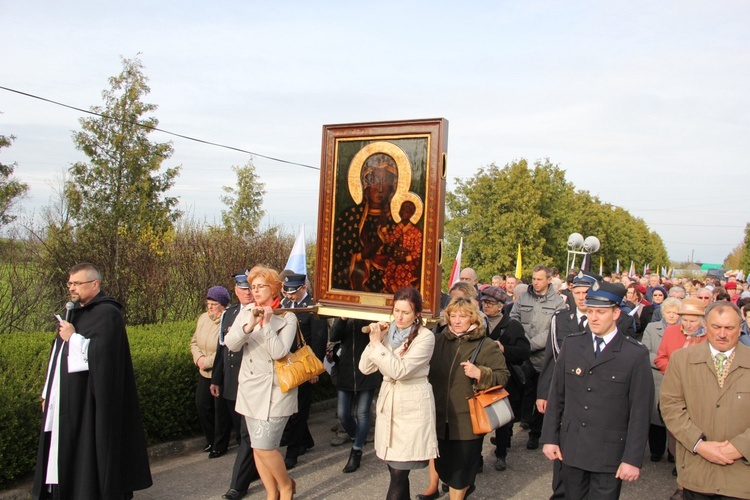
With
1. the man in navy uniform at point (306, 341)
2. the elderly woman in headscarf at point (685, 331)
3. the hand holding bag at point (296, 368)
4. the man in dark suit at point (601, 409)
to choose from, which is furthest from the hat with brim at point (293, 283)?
the elderly woman in headscarf at point (685, 331)

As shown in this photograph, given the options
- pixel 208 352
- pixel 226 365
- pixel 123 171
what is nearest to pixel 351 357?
pixel 226 365

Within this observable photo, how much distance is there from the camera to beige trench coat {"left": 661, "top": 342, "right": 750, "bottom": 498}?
402cm

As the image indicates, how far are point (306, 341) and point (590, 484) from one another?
146 inches

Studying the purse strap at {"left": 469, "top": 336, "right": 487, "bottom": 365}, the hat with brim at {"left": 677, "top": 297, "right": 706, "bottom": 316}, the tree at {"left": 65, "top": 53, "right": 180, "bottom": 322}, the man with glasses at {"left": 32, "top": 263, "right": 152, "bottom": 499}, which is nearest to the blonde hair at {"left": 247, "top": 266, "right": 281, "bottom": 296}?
the man with glasses at {"left": 32, "top": 263, "right": 152, "bottom": 499}

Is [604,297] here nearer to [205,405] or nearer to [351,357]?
[351,357]

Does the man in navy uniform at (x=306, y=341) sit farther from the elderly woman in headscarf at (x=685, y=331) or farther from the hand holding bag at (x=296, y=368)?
the elderly woman in headscarf at (x=685, y=331)

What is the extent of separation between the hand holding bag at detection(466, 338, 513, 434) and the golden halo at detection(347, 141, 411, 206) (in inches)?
59.7

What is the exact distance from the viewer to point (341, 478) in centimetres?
658

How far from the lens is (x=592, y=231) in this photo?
152 ft

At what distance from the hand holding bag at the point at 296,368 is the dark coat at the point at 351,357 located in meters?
1.50

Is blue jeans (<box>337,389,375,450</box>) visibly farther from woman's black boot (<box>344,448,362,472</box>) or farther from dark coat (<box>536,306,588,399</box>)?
dark coat (<box>536,306,588,399</box>)

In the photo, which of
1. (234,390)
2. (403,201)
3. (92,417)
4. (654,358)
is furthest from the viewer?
(654,358)

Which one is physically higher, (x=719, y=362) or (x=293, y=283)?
(x=293, y=283)

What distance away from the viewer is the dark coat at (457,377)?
5199 mm
